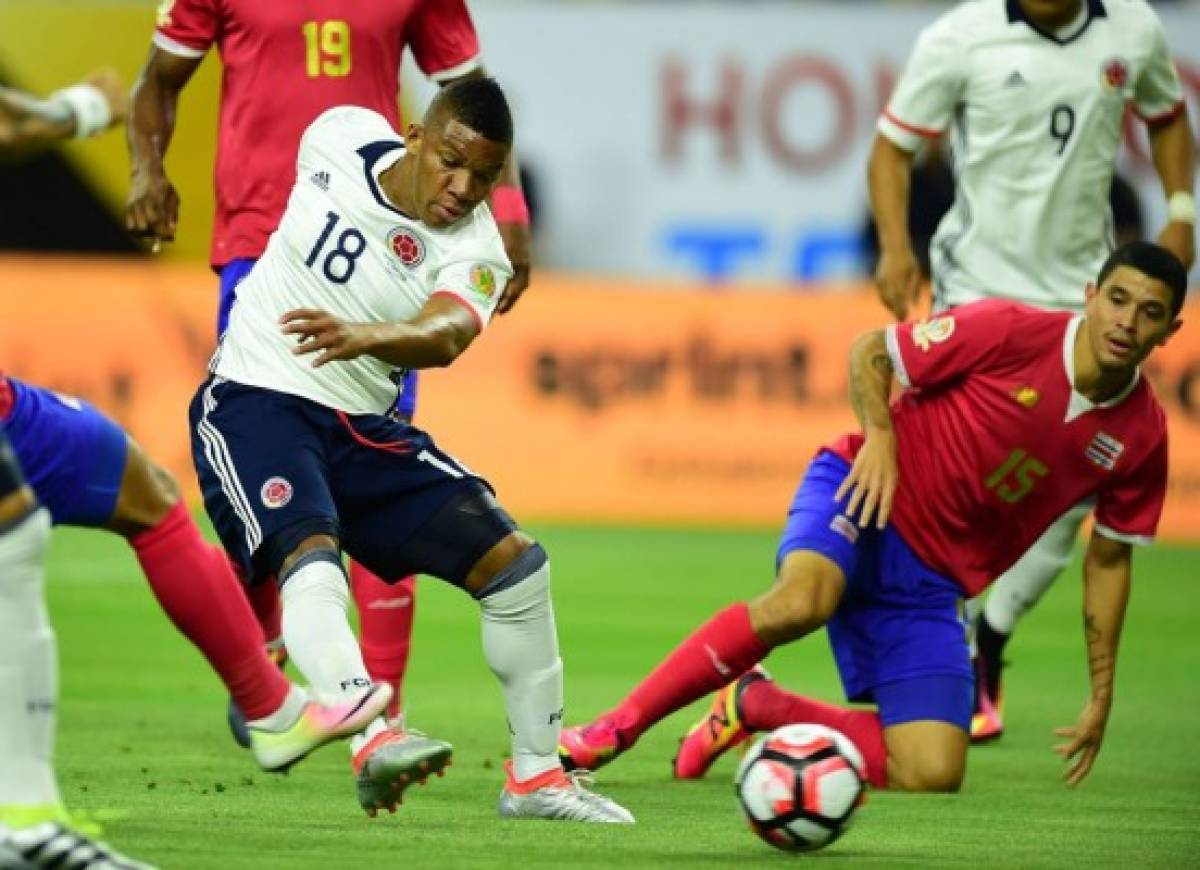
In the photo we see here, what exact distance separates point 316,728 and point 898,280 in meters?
3.44

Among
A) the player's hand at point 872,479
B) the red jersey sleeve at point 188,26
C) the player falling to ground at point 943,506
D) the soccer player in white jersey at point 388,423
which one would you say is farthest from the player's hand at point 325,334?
the red jersey sleeve at point 188,26

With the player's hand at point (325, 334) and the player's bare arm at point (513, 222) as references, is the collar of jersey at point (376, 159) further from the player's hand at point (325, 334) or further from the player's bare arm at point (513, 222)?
the player's bare arm at point (513, 222)

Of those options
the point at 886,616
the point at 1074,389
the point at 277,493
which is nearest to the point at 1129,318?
the point at 1074,389

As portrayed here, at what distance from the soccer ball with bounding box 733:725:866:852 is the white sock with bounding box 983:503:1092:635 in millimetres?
2909

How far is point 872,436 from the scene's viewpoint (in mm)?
6953

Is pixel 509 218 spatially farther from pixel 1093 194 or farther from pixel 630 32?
pixel 630 32

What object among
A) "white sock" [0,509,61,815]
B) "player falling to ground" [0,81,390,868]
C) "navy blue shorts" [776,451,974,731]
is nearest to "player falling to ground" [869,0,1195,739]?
"navy blue shorts" [776,451,974,731]

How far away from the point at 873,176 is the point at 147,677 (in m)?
3.21

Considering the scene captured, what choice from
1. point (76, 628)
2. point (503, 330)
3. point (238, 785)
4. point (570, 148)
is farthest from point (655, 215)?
point (238, 785)

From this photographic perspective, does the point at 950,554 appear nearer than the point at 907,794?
No

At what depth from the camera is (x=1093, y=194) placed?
26.8 feet

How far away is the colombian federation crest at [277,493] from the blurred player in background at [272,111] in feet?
4.43

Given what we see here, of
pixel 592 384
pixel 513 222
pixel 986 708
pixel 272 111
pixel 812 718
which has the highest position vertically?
pixel 272 111

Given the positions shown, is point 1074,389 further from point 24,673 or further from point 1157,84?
point 24,673
